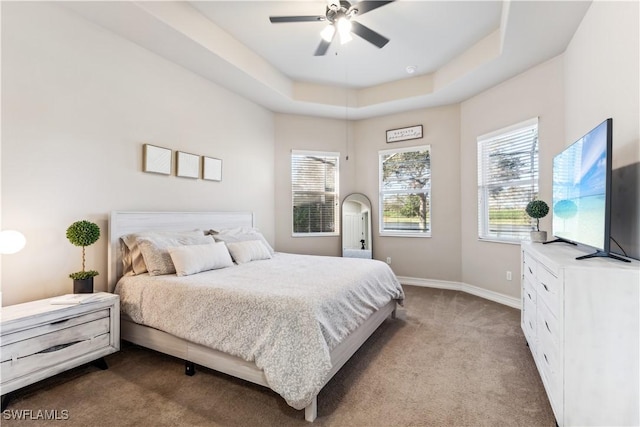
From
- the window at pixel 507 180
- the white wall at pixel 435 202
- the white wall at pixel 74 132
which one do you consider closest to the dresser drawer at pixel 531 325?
the window at pixel 507 180

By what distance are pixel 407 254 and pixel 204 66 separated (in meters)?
3.94

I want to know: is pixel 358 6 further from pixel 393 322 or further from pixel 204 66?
pixel 393 322

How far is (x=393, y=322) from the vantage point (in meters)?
3.23

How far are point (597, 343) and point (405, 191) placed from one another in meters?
3.70

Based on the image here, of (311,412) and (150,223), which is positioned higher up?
(150,223)

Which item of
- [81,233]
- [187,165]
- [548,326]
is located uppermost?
[187,165]

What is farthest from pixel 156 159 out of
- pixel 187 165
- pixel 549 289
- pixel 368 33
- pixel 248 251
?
pixel 549 289

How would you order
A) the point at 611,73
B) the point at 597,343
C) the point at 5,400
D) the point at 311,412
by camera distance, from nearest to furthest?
the point at 597,343 → the point at 311,412 → the point at 5,400 → the point at 611,73

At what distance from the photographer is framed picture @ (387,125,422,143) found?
189 inches

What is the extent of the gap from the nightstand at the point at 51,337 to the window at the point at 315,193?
302 cm

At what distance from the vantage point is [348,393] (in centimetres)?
196

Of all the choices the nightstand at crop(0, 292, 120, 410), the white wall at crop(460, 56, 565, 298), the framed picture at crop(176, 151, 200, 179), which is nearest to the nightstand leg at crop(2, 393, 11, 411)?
the nightstand at crop(0, 292, 120, 410)

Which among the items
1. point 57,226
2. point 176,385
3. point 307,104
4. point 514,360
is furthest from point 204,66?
point 514,360

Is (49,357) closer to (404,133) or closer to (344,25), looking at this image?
(344,25)
